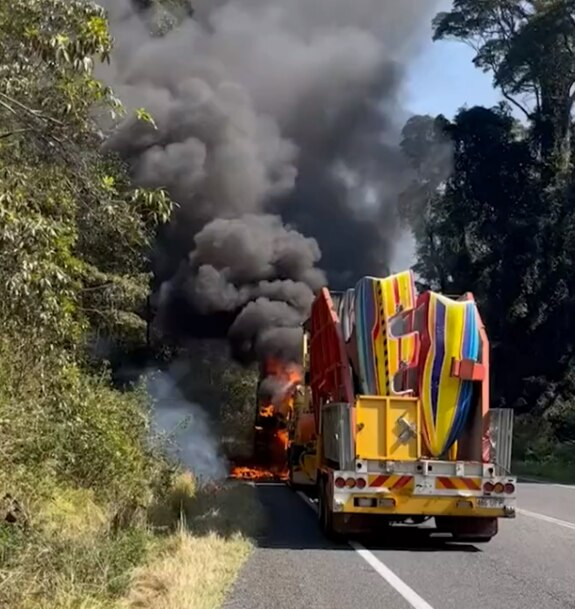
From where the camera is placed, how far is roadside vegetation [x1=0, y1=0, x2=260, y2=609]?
679 centimetres

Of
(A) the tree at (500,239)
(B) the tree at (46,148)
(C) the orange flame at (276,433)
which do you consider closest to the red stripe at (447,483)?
(B) the tree at (46,148)

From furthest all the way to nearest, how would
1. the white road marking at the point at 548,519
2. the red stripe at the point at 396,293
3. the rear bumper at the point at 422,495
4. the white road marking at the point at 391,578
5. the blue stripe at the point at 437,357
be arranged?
the white road marking at the point at 548,519
the red stripe at the point at 396,293
the blue stripe at the point at 437,357
the rear bumper at the point at 422,495
the white road marking at the point at 391,578

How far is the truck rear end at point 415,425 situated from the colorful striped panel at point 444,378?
0.01 meters

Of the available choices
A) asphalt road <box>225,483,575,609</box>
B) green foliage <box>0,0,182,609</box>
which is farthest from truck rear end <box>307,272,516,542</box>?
green foliage <box>0,0,182,609</box>

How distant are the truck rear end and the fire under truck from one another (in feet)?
0.04

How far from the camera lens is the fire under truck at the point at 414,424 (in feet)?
34.9

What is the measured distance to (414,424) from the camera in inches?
427

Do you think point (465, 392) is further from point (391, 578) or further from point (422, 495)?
point (391, 578)

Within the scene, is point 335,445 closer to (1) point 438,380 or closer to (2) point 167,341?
(1) point 438,380

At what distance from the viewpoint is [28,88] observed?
7359 millimetres

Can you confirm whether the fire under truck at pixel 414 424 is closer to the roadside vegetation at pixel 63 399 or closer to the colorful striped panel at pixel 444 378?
the colorful striped panel at pixel 444 378

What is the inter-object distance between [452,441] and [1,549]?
18.6 ft

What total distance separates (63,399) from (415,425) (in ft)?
12.9

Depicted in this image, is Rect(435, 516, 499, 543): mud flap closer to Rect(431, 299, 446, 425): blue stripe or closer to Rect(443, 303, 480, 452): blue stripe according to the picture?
Rect(443, 303, 480, 452): blue stripe
